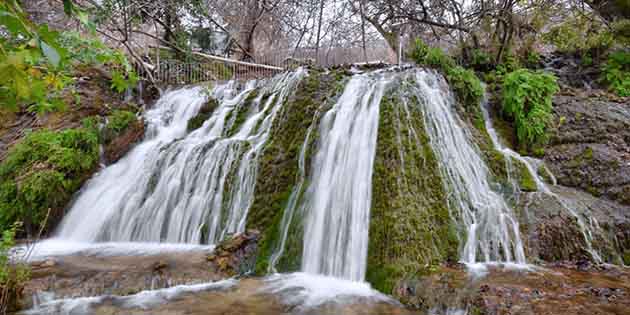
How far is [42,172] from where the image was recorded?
6.30 metres

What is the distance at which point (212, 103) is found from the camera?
891 centimetres

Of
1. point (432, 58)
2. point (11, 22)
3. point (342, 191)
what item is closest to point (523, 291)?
point (342, 191)

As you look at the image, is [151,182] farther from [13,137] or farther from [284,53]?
[284,53]

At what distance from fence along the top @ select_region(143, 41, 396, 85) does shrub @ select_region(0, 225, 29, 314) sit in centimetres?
927

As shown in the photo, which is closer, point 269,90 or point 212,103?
point 269,90

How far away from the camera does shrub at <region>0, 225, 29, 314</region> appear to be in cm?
266

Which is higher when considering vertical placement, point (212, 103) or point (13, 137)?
point (212, 103)

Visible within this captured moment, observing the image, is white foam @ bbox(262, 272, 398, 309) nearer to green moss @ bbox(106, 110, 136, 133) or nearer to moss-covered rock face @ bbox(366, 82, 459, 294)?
moss-covered rock face @ bbox(366, 82, 459, 294)

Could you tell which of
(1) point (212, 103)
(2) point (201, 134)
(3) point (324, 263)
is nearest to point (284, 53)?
(1) point (212, 103)

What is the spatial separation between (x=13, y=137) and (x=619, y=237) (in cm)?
1149

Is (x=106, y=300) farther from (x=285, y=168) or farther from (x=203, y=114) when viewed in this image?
(x=203, y=114)

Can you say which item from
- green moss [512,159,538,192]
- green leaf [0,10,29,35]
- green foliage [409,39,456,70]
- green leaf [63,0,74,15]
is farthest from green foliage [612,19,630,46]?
green leaf [0,10,29,35]

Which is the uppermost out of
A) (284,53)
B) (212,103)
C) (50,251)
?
(284,53)

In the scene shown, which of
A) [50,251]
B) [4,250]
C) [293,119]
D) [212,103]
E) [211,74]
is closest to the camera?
[4,250]
